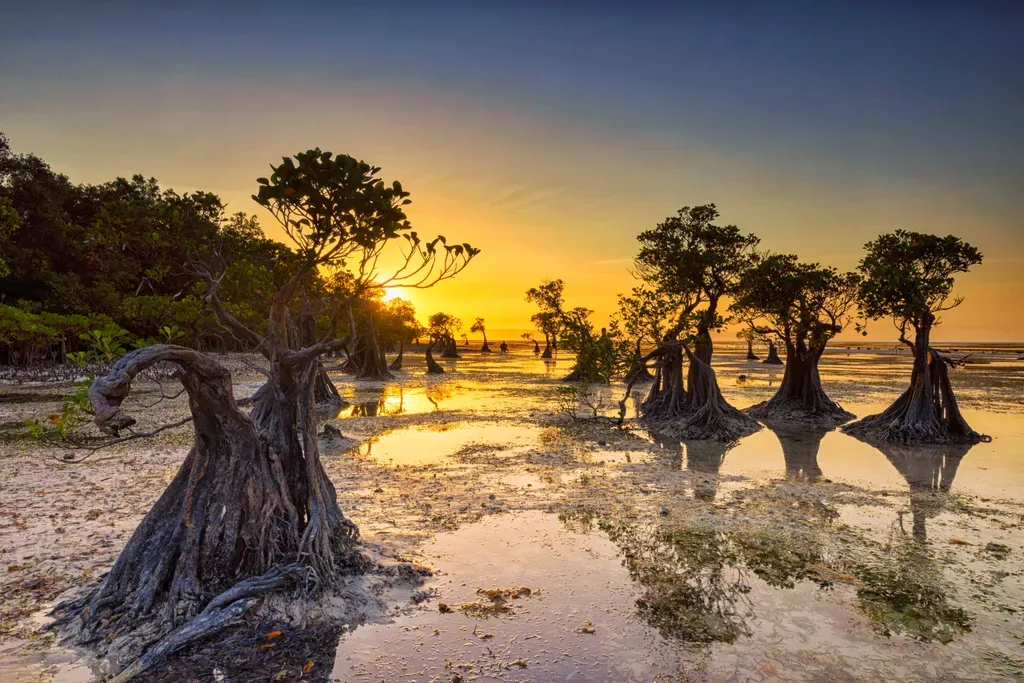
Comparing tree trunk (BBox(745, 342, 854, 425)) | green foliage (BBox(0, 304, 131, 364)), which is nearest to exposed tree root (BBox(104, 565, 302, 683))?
green foliage (BBox(0, 304, 131, 364))

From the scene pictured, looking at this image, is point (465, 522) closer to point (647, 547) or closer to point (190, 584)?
point (647, 547)

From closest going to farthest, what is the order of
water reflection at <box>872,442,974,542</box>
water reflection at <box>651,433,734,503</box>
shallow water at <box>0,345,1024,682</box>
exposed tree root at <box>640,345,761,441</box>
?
shallow water at <box>0,345,1024,682</box>, water reflection at <box>872,442,974,542</box>, water reflection at <box>651,433,734,503</box>, exposed tree root at <box>640,345,761,441</box>

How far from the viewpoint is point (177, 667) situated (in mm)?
6340

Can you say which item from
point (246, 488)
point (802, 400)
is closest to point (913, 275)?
point (802, 400)

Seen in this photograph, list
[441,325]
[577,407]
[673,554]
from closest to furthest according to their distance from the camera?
[673,554], [577,407], [441,325]

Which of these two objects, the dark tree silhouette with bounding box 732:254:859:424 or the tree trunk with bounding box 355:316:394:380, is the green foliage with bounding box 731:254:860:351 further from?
the tree trunk with bounding box 355:316:394:380

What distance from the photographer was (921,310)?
21.7m

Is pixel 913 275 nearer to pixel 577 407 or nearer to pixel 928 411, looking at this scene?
pixel 928 411

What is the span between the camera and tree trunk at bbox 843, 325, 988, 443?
21.1 metres

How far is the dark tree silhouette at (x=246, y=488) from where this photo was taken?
23.4 ft

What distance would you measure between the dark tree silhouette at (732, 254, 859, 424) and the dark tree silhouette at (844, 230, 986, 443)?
319 cm

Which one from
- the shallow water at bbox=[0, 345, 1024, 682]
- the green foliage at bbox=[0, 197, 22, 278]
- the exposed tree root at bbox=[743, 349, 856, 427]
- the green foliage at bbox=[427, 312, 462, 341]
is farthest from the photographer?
the green foliage at bbox=[427, 312, 462, 341]

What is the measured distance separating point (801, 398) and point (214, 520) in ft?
90.0

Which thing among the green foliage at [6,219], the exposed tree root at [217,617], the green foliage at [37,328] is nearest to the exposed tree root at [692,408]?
the exposed tree root at [217,617]
